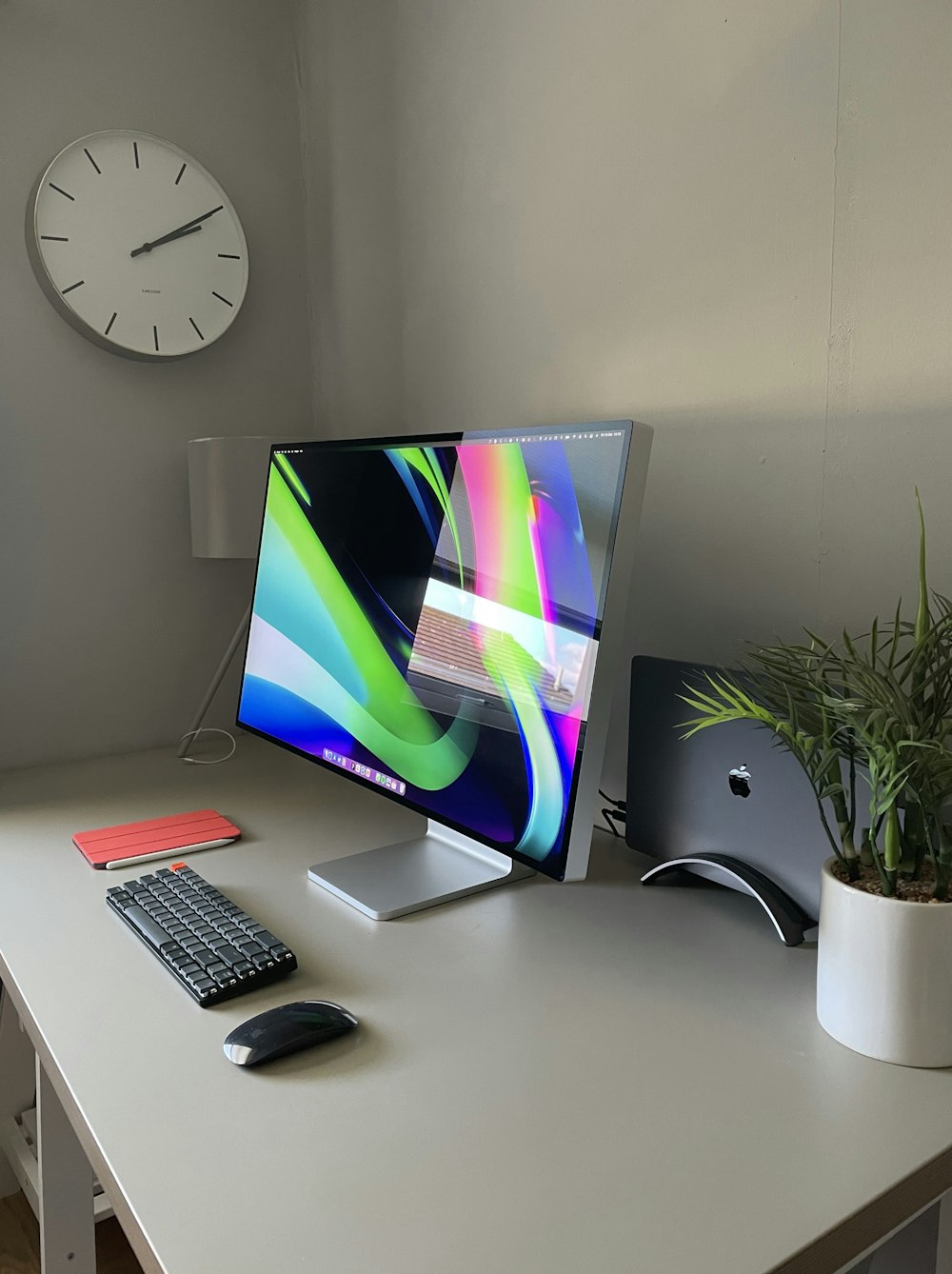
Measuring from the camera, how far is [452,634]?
104cm

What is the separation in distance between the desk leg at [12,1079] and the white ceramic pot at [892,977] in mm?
1282

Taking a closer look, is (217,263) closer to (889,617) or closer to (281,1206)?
(889,617)

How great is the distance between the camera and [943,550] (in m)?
0.96

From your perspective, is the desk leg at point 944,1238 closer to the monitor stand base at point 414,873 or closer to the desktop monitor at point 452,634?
the desktop monitor at point 452,634

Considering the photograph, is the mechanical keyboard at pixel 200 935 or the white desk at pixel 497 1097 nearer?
the white desk at pixel 497 1097

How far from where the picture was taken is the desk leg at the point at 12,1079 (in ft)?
5.07

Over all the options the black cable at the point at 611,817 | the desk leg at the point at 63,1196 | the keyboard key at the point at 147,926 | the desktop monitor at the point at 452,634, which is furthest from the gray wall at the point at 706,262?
the desk leg at the point at 63,1196

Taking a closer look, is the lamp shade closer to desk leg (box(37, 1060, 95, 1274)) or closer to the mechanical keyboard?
the mechanical keyboard

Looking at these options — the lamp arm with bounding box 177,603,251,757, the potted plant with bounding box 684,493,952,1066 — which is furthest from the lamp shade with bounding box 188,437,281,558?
the potted plant with bounding box 684,493,952,1066

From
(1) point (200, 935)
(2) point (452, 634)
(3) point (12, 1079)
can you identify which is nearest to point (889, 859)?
(2) point (452, 634)

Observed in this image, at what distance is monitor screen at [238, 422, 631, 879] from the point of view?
35.7 inches

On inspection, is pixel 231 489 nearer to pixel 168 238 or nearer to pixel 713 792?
pixel 168 238

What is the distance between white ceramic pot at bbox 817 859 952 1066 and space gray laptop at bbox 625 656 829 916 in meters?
0.17

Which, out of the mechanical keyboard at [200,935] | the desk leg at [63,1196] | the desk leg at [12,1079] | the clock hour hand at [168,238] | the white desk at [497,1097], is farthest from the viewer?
the clock hour hand at [168,238]
